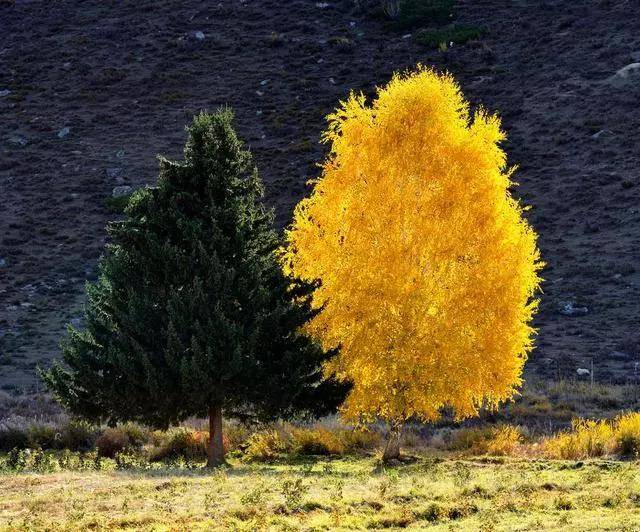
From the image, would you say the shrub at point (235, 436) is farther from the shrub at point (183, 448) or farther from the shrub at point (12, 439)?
the shrub at point (12, 439)

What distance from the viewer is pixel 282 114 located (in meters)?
61.1

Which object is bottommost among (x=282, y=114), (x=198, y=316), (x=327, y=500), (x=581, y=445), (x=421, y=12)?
(x=327, y=500)

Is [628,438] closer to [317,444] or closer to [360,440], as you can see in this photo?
[360,440]

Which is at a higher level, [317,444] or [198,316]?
[198,316]

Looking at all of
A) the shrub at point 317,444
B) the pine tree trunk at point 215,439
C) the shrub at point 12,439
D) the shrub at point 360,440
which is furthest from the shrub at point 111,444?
the shrub at point 360,440

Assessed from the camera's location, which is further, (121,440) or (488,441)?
(121,440)

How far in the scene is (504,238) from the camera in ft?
60.4

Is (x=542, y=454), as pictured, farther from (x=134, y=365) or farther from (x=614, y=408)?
(x=134, y=365)

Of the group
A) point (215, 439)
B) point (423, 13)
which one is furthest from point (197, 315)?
point (423, 13)

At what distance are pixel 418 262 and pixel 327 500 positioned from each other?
7.37 metres

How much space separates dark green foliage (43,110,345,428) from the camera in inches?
709

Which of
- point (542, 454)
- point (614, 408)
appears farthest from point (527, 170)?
point (542, 454)

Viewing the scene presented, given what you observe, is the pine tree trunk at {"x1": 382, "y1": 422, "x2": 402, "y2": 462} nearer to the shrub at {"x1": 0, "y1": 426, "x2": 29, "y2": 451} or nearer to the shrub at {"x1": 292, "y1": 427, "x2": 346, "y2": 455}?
the shrub at {"x1": 292, "y1": 427, "x2": 346, "y2": 455}

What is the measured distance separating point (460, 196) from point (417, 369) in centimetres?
375
